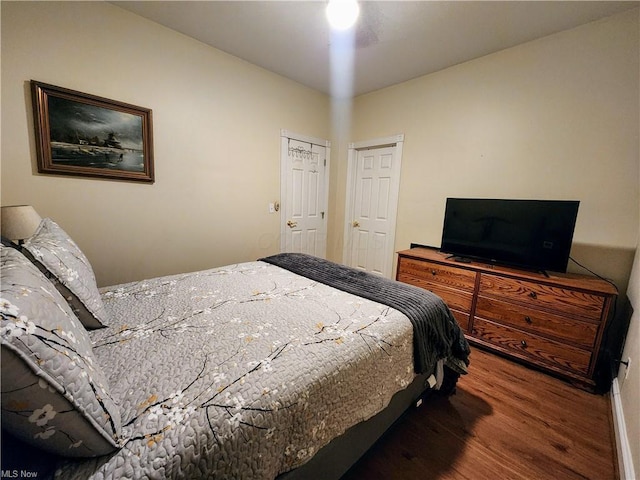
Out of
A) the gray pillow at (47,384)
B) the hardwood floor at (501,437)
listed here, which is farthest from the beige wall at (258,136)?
the gray pillow at (47,384)

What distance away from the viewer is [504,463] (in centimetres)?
130

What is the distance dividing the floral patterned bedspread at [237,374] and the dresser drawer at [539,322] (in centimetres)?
132

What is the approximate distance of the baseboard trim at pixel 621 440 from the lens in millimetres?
1184

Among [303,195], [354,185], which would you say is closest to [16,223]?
[303,195]

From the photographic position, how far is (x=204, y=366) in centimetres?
88

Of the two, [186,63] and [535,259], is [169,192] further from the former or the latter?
[535,259]

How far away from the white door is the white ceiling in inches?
38.5

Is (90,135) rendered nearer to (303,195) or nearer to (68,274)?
(68,274)

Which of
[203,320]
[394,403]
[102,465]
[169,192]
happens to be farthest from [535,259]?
[169,192]

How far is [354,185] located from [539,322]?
2623 mm

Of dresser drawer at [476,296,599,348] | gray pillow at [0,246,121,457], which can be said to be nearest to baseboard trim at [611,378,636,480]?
dresser drawer at [476,296,599,348]

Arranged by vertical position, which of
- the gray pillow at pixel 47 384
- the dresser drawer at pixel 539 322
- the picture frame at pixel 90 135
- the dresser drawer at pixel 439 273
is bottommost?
the dresser drawer at pixel 539 322

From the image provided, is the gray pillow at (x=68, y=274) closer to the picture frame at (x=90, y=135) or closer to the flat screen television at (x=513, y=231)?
the picture frame at (x=90, y=135)

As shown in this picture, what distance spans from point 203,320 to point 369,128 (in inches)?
129
